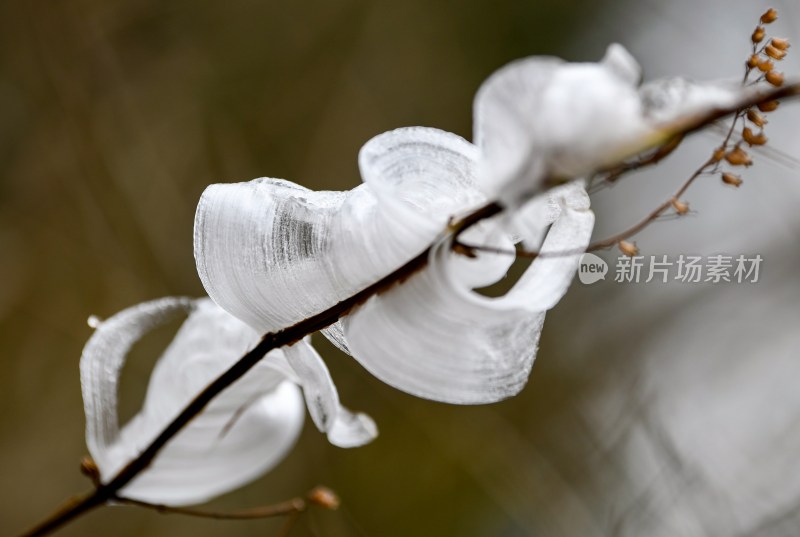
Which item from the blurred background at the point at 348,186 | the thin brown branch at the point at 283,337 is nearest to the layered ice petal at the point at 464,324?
the thin brown branch at the point at 283,337

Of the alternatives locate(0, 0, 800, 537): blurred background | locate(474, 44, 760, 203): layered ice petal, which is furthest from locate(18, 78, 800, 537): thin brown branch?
locate(0, 0, 800, 537): blurred background

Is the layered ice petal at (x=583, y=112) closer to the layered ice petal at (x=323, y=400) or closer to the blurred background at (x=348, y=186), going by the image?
the layered ice petal at (x=323, y=400)

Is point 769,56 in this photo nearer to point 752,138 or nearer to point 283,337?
point 752,138

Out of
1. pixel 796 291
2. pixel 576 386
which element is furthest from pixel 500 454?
pixel 796 291

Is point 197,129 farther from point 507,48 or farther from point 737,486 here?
point 737,486

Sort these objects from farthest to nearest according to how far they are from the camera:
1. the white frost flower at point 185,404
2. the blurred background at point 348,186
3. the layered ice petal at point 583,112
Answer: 1. the blurred background at point 348,186
2. the white frost flower at point 185,404
3. the layered ice petal at point 583,112

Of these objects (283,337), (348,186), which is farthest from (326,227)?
(348,186)
